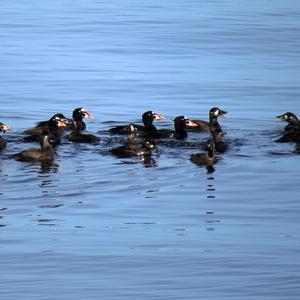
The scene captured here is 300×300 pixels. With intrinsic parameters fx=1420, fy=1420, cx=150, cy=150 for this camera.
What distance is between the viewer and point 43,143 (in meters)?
22.5

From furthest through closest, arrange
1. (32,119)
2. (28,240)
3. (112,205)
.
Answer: (32,119)
(112,205)
(28,240)

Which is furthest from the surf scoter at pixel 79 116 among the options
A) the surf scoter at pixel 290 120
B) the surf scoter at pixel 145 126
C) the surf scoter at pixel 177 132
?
the surf scoter at pixel 290 120

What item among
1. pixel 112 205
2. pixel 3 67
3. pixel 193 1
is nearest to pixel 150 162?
pixel 112 205

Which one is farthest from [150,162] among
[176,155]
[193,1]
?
[193,1]

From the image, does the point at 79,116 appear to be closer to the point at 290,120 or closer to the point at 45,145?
the point at 45,145

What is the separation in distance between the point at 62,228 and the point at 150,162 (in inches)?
189

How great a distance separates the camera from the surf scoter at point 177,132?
24.2 metres

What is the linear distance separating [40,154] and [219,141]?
3227mm

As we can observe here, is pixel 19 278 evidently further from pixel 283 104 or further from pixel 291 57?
pixel 291 57

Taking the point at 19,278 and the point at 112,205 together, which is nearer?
the point at 19,278

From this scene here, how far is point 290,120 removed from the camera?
2472 centimetres

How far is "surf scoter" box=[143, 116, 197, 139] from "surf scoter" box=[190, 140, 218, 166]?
6.22ft

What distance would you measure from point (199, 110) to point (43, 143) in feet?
18.7

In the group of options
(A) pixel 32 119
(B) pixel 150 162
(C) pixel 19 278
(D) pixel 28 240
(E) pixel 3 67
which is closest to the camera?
(C) pixel 19 278
